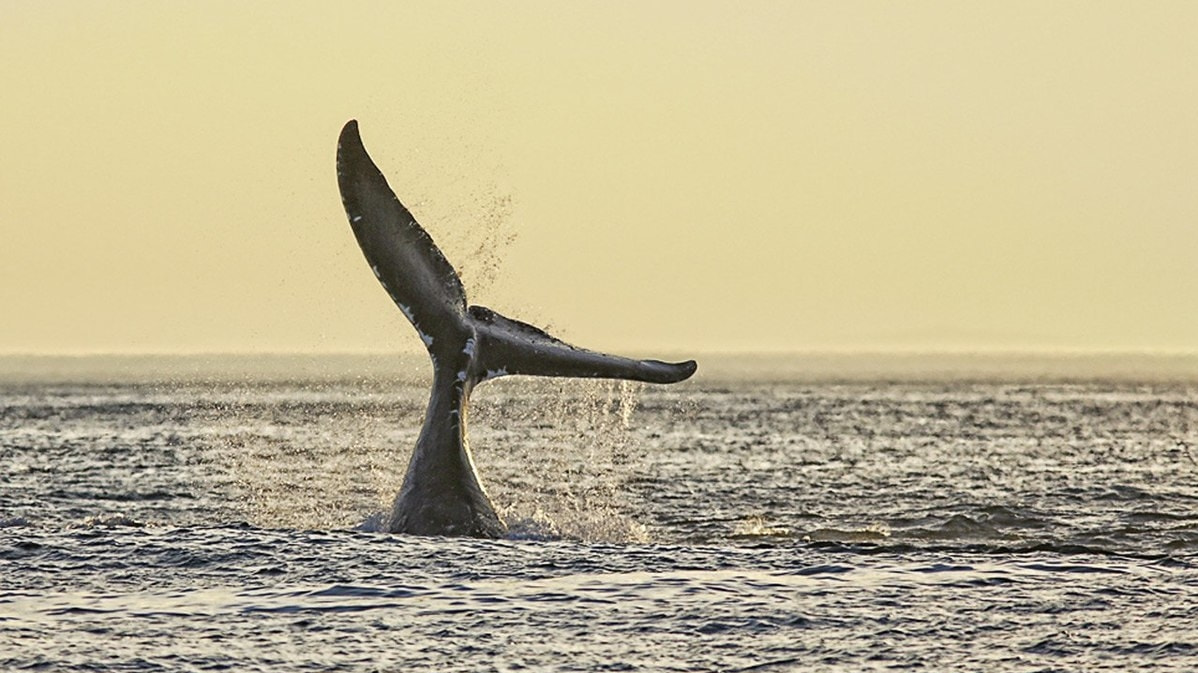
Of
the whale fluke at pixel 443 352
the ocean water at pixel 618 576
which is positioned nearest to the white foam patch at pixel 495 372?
the whale fluke at pixel 443 352

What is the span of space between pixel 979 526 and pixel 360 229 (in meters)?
9.81

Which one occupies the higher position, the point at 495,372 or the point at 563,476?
the point at 495,372

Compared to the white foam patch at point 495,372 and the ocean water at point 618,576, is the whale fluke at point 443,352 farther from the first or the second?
the ocean water at point 618,576

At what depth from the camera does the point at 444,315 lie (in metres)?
20.7

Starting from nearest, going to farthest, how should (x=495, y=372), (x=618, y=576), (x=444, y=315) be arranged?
(x=618, y=576)
(x=444, y=315)
(x=495, y=372)

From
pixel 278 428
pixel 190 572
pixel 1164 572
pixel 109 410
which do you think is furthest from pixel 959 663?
pixel 109 410

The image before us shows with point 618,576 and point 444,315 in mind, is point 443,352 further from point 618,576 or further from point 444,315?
point 618,576

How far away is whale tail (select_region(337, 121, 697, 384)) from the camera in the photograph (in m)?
19.4

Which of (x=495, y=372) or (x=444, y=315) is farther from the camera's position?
(x=495, y=372)

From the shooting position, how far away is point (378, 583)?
1634 cm

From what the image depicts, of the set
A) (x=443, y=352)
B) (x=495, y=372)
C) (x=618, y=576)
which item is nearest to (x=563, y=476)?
(x=495, y=372)

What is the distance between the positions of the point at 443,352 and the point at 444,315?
41 cm

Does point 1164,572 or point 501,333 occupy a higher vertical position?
point 501,333

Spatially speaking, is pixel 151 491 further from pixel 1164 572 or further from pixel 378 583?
pixel 1164 572
